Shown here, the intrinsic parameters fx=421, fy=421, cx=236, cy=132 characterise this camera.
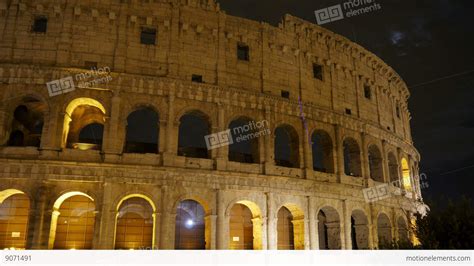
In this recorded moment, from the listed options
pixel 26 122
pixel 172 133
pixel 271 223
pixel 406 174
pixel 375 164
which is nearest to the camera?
pixel 172 133

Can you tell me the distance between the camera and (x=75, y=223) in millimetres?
18047

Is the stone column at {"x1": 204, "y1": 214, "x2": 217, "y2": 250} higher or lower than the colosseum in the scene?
lower

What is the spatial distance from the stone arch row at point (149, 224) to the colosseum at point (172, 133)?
0.05 meters

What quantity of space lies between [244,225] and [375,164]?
9.76 m

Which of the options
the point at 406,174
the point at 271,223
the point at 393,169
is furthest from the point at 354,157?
the point at 271,223

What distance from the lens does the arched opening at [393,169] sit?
2657 centimetres

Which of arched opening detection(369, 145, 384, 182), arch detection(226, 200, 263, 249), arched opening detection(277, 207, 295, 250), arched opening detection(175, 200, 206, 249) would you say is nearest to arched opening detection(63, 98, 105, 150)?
arched opening detection(175, 200, 206, 249)

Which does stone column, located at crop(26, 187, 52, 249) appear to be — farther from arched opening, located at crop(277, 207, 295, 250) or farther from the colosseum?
arched opening, located at crop(277, 207, 295, 250)

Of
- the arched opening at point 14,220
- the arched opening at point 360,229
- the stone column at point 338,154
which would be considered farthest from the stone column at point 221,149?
the arched opening at point 360,229

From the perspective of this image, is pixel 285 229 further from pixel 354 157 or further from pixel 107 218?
pixel 107 218

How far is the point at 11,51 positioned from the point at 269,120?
39.6 feet

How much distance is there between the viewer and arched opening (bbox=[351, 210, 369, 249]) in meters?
22.9

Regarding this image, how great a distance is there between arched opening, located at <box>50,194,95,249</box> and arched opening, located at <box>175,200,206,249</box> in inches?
152
